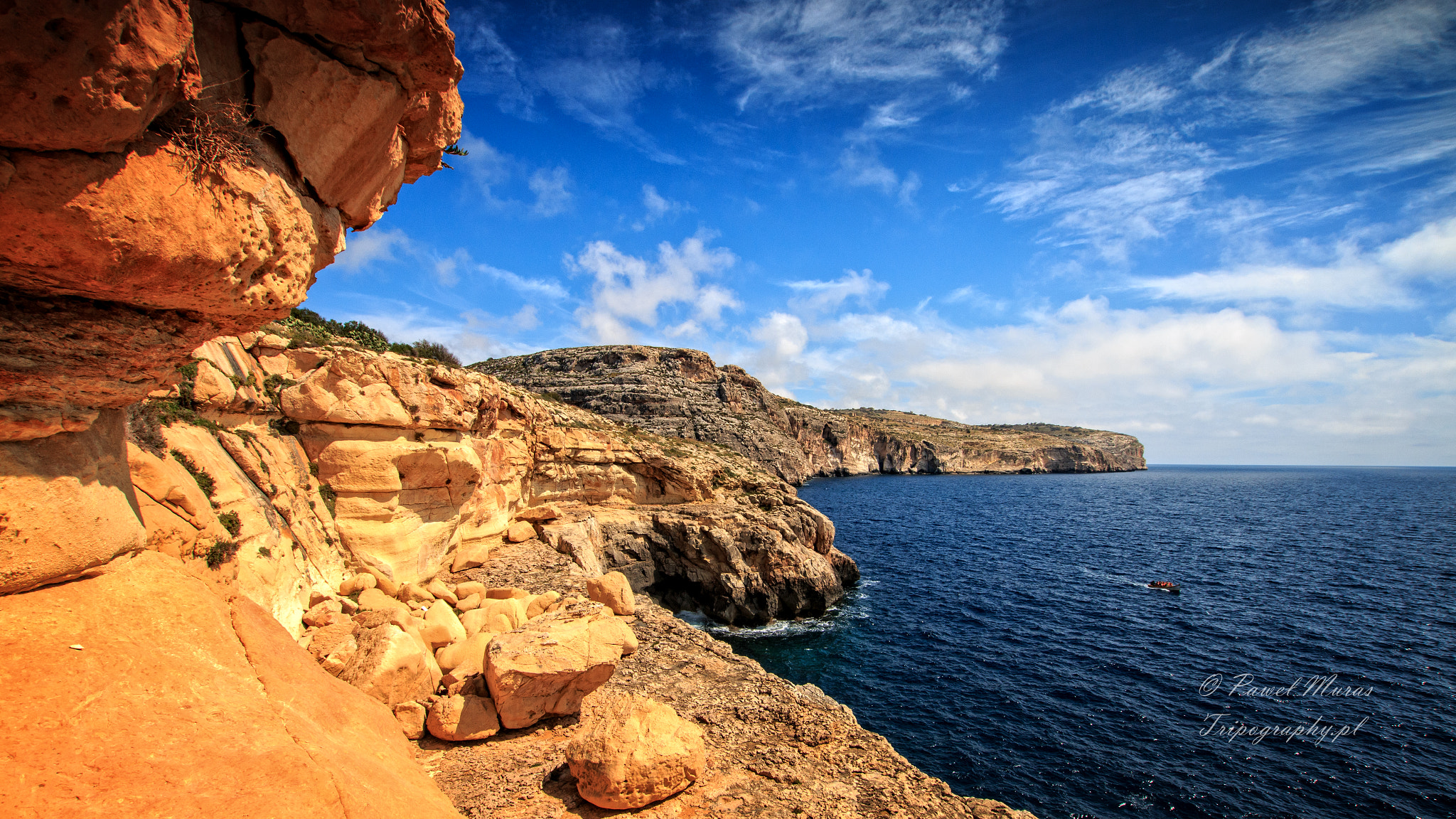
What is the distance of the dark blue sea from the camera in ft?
54.5

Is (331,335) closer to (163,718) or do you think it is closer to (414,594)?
(414,594)

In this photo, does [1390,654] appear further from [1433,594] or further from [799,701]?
[799,701]

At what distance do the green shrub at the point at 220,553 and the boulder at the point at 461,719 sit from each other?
420 centimetres

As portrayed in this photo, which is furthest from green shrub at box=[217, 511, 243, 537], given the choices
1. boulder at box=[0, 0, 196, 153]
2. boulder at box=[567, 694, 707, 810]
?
boulder at box=[0, 0, 196, 153]

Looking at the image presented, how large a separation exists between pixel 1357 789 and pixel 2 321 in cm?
2965

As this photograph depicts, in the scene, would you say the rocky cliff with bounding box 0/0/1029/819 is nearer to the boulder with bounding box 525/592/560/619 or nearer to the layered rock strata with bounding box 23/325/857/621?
the layered rock strata with bounding box 23/325/857/621

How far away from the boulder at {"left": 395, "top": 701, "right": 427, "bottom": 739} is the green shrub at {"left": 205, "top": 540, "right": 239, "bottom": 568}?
3.73 meters

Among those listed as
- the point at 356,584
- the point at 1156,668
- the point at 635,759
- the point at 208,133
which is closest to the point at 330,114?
the point at 208,133

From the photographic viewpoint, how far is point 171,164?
16.0ft

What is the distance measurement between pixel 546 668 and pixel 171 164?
28.2 ft

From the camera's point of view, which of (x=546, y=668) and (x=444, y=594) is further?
(x=444, y=594)

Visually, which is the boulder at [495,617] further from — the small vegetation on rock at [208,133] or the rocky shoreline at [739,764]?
the small vegetation on rock at [208,133]

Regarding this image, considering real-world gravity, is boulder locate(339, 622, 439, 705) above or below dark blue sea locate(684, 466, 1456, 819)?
above

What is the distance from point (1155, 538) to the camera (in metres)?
53.8
